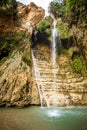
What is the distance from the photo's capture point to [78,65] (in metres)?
15.7

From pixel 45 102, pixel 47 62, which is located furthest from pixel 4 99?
pixel 47 62

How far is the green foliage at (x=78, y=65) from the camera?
1527 cm

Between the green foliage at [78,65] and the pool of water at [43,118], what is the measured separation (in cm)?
322

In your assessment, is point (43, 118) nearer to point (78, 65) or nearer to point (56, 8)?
point (78, 65)

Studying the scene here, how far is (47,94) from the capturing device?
13688mm

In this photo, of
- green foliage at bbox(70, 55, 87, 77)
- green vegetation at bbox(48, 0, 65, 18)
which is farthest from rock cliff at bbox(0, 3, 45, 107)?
green vegetation at bbox(48, 0, 65, 18)

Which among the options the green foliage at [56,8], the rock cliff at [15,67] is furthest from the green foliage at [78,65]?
the green foliage at [56,8]

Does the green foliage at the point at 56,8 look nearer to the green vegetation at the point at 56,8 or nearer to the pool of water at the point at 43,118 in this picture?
the green vegetation at the point at 56,8

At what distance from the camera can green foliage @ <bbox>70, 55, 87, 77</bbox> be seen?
15273mm

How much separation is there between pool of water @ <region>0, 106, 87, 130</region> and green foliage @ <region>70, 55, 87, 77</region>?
3.22 metres

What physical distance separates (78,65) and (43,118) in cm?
626

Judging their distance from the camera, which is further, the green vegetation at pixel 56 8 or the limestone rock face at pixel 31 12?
the limestone rock face at pixel 31 12

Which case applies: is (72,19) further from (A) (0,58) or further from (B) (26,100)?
(B) (26,100)

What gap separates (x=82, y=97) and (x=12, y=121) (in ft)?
18.3
